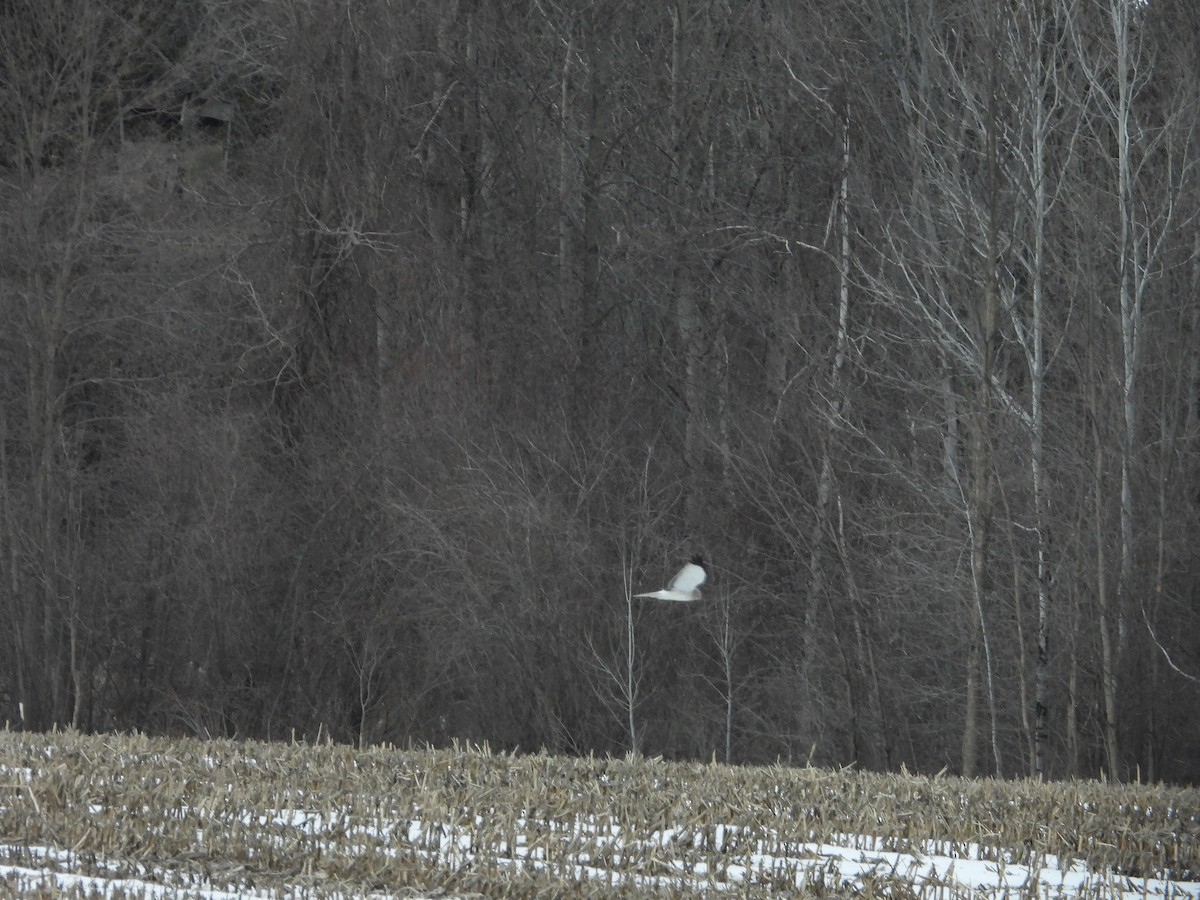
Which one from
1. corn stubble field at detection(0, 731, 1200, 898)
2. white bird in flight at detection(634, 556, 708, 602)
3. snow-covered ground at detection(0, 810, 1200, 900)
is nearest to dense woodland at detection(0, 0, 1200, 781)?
white bird in flight at detection(634, 556, 708, 602)

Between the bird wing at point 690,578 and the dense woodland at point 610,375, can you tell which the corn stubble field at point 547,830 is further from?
the dense woodland at point 610,375

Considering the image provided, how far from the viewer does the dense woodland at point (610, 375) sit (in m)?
17.5

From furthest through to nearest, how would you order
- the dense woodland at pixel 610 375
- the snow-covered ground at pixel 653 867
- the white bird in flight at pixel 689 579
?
the dense woodland at pixel 610 375
the white bird in flight at pixel 689 579
the snow-covered ground at pixel 653 867

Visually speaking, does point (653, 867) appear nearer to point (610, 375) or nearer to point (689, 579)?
point (689, 579)

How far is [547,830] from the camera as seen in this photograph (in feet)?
24.9

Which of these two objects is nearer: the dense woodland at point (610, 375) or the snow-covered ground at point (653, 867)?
the snow-covered ground at point (653, 867)

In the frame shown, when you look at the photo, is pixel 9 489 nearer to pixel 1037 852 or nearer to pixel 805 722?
pixel 805 722

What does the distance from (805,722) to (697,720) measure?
1.31 meters

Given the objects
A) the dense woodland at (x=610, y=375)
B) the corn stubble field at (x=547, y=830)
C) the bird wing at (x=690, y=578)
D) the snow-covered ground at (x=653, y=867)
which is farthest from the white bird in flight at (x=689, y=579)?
the dense woodland at (x=610, y=375)

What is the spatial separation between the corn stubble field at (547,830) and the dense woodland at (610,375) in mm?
7149

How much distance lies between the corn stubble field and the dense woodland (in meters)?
7.15

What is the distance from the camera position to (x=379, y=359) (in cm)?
2580

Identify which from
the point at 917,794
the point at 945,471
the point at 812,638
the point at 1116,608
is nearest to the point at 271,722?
the point at 812,638

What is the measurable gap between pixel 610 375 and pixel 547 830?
1695 centimetres
